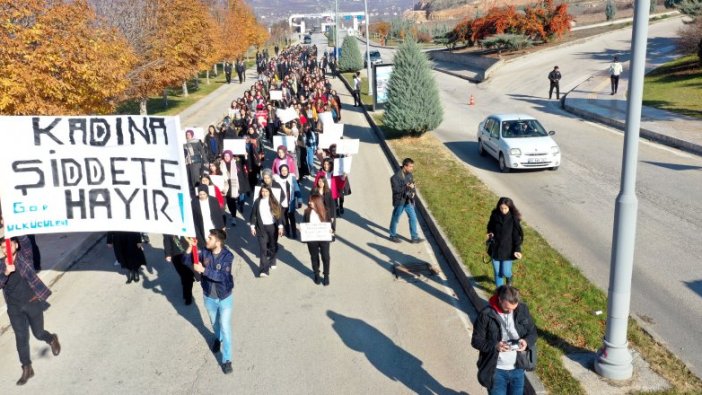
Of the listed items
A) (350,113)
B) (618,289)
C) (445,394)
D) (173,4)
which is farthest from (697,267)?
(173,4)

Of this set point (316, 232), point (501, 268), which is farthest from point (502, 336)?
point (316, 232)

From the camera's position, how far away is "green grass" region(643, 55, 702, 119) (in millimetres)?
24141

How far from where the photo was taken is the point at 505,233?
8.23m

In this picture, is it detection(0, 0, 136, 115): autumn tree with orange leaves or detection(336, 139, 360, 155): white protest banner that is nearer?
detection(0, 0, 136, 115): autumn tree with orange leaves

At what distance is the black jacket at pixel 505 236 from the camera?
8211 millimetres

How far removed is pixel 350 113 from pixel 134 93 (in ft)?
36.5

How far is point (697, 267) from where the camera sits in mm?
9695

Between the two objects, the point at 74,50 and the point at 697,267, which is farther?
the point at 74,50

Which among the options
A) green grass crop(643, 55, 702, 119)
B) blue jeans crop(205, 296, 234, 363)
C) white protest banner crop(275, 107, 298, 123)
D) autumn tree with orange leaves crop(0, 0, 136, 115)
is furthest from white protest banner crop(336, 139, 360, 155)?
green grass crop(643, 55, 702, 119)

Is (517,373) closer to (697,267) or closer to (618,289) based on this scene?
(618,289)

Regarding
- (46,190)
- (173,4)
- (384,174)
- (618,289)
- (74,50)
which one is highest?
(173,4)

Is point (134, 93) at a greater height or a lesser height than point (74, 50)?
lesser

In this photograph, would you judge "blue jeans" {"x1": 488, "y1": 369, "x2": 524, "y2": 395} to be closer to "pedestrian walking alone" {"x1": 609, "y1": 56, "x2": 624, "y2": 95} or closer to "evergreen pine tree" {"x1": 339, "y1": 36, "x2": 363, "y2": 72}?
"pedestrian walking alone" {"x1": 609, "y1": 56, "x2": 624, "y2": 95}

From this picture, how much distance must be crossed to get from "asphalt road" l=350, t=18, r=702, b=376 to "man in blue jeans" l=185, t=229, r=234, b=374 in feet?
17.3
